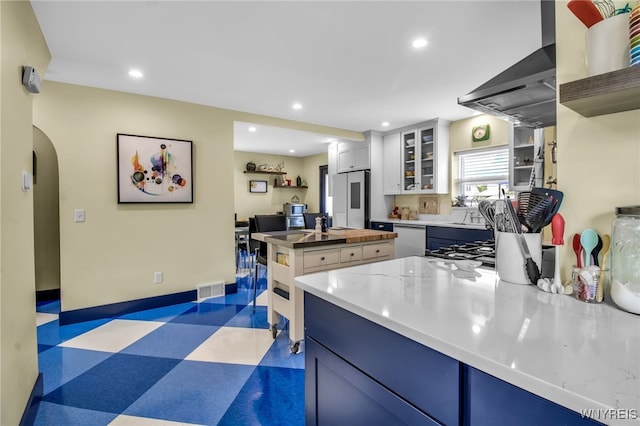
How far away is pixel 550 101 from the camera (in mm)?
1475

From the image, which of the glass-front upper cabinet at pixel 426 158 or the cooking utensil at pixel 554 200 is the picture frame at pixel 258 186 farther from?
the cooking utensil at pixel 554 200

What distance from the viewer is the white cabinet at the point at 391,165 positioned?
505 cm

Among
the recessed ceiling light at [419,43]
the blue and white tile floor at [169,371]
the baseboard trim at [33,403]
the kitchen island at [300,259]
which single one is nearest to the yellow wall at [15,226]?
the baseboard trim at [33,403]

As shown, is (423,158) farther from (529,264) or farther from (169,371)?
(169,371)

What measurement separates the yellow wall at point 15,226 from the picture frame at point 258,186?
517 cm

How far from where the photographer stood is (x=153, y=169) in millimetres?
3375

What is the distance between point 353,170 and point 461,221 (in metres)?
2.00

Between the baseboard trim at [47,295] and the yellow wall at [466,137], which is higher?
the yellow wall at [466,137]

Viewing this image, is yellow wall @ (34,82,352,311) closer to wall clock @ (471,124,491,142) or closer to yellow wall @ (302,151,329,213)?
wall clock @ (471,124,491,142)

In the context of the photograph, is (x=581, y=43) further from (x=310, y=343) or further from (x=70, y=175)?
(x=70, y=175)

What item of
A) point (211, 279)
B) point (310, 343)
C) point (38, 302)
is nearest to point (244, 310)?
point (211, 279)

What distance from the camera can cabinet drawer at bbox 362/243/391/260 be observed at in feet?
8.88

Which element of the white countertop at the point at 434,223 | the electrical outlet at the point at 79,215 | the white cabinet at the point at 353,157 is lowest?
the white countertop at the point at 434,223

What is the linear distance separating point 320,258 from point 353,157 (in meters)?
3.40
